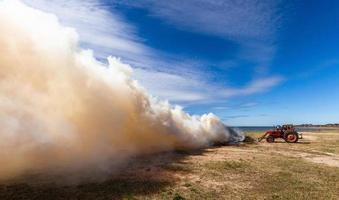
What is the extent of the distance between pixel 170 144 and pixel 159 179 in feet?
54.1

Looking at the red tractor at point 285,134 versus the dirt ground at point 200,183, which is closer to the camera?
the dirt ground at point 200,183

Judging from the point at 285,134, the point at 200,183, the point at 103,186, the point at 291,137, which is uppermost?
the point at 285,134

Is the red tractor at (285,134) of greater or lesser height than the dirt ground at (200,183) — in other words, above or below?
above

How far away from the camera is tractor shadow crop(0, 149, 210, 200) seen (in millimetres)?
14752

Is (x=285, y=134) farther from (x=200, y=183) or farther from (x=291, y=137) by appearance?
(x=200, y=183)

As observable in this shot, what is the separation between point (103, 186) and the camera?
1655 cm

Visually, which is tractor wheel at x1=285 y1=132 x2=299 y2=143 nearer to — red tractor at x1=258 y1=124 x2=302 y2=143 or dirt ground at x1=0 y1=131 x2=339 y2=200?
red tractor at x1=258 y1=124 x2=302 y2=143

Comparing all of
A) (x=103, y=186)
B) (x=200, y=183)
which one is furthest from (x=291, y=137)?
(x=103, y=186)

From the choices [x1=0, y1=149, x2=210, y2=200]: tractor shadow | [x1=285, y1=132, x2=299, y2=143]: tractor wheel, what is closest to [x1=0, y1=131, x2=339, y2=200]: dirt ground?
[x1=0, y1=149, x2=210, y2=200]: tractor shadow

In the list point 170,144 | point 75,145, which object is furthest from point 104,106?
point 170,144

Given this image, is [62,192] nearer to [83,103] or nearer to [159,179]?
[159,179]

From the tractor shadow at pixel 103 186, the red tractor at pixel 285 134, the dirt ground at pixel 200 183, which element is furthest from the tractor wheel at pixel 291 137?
the tractor shadow at pixel 103 186

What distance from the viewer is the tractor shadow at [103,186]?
48.4ft

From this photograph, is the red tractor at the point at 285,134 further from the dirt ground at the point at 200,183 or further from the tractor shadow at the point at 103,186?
the tractor shadow at the point at 103,186
